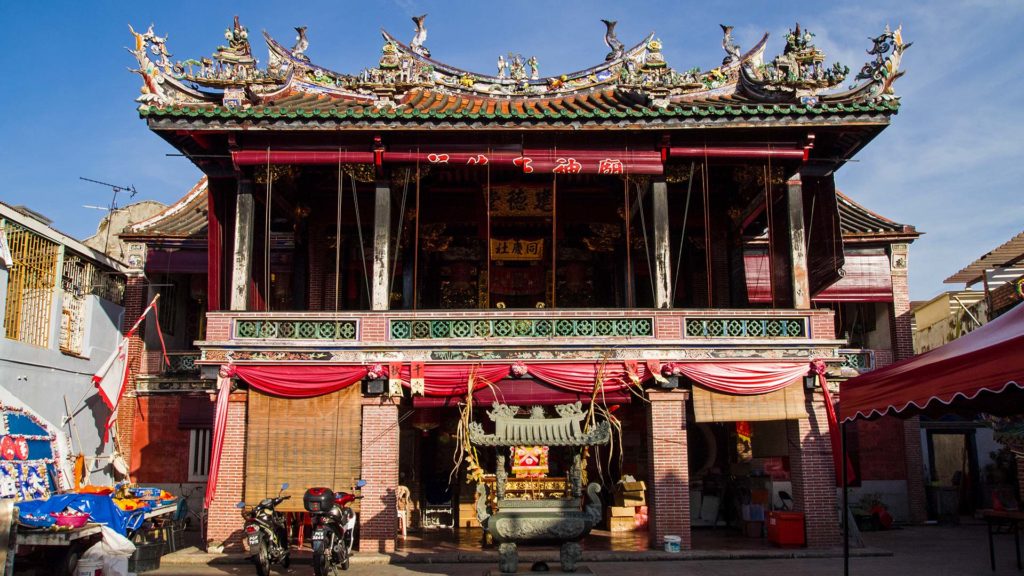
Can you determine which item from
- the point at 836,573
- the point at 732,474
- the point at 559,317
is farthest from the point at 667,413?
the point at 732,474

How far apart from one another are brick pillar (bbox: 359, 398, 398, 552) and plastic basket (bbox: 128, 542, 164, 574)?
11.3ft

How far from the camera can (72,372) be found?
60.1ft

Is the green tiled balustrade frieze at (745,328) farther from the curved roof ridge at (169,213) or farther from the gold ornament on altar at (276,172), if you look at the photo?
the curved roof ridge at (169,213)

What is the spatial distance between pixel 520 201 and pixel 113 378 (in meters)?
10.7

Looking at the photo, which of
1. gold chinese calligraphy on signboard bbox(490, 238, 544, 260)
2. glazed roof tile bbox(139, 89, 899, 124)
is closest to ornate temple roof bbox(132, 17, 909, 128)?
glazed roof tile bbox(139, 89, 899, 124)

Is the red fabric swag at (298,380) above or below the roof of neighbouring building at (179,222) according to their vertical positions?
below

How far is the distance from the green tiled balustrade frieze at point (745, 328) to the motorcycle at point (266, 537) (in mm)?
8438

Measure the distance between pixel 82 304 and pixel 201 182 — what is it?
21.2 feet

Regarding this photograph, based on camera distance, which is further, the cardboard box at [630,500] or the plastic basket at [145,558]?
the cardboard box at [630,500]

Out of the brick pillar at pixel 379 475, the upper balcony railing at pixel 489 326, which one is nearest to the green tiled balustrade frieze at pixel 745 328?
the upper balcony railing at pixel 489 326

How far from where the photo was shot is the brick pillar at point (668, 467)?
50.6 ft

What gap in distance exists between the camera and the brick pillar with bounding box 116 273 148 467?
68.7 feet

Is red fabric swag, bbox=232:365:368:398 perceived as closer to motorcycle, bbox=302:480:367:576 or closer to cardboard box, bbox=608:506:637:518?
motorcycle, bbox=302:480:367:576

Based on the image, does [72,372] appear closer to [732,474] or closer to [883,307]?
[732,474]
